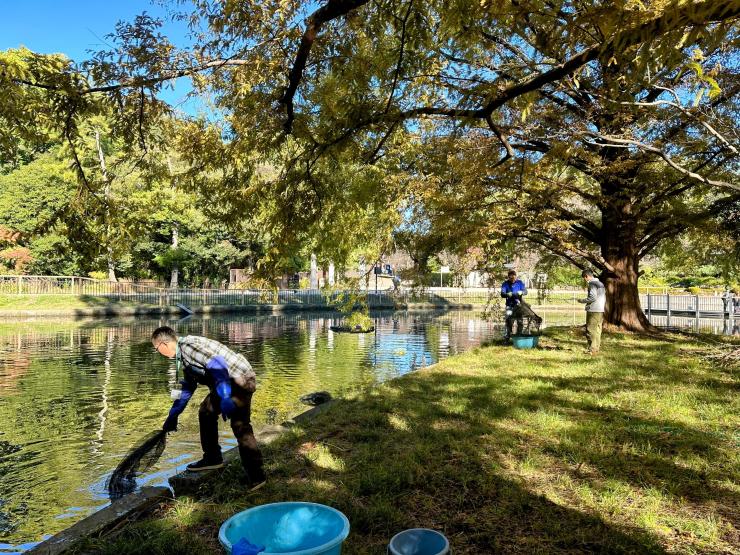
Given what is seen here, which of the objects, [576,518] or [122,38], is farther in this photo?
[122,38]

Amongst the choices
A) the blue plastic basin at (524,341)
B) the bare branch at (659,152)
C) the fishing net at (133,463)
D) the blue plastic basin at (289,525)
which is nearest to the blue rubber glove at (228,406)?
the fishing net at (133,463)

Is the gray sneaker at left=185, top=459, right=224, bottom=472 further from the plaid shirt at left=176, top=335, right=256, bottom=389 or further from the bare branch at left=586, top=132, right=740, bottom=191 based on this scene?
the bare branch at left=586, top=132, right=740, bottom=191

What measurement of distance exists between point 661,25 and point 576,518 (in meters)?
3.09

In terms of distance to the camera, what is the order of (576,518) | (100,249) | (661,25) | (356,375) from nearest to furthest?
1. (661,25)
2. (576,518)
3. (100,249)
4. (356,375)

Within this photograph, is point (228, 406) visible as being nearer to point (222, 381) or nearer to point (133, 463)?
point (222, 381)

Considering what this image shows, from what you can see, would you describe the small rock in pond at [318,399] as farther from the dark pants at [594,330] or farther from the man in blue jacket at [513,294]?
the man in blue jacket at [513,294]

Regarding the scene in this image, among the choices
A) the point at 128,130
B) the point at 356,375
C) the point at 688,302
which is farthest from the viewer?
the point at 688,302

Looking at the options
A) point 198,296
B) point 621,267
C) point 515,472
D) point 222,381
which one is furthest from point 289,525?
point 198,296

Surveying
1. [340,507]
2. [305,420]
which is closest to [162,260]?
[305,420]

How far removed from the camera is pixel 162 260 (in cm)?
3766

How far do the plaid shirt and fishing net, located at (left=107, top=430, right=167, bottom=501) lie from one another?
1.06 meters

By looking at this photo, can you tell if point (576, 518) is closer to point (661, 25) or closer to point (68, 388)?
point (661, 25)

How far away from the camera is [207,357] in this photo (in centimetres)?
446

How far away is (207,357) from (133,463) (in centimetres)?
178
